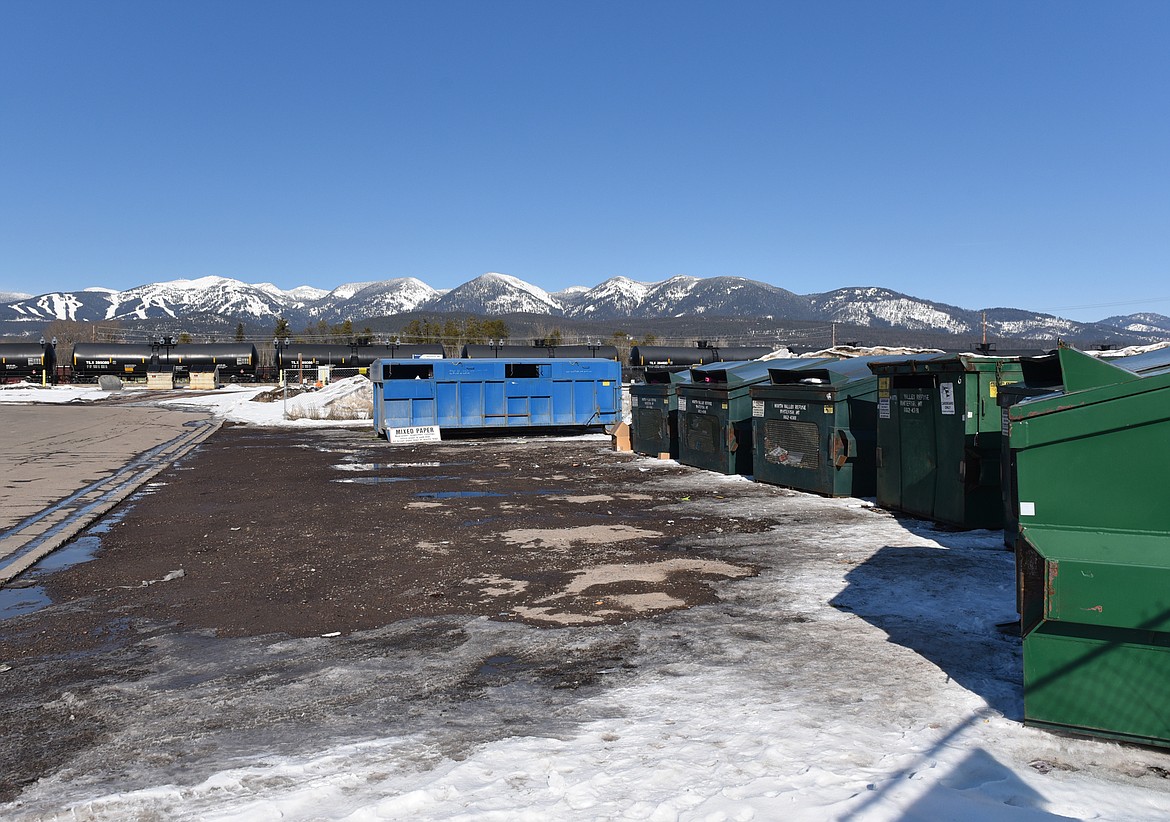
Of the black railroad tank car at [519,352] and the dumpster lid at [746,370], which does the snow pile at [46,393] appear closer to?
the black railroad tank car at [519,352]

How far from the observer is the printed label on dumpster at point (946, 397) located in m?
8.98

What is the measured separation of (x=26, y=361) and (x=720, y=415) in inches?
2203

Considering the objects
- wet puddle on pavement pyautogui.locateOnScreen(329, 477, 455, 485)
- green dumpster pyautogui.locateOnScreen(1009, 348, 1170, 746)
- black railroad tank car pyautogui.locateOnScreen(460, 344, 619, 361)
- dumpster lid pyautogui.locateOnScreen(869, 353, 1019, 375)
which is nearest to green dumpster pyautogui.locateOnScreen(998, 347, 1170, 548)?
dumpster lid pyautogui.locateOnScreen(869, 353, 1019, 375)

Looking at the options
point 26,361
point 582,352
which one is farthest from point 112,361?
point 582,352

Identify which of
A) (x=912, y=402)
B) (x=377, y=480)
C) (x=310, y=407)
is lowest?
(x=377, y=480)

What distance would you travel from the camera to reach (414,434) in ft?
72.8

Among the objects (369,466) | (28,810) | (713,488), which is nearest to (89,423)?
(369,466)

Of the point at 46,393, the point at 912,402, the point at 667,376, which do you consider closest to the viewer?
the point at 912,402

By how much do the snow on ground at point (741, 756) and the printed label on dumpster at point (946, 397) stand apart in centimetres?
364

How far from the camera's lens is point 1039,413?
4.06 meters

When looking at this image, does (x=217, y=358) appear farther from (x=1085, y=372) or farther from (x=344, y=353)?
(x=1085, y=372)

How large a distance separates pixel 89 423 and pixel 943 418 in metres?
26.2

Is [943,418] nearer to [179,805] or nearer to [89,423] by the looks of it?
[179,805]

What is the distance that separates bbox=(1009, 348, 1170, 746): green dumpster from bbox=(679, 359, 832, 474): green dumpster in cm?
862
